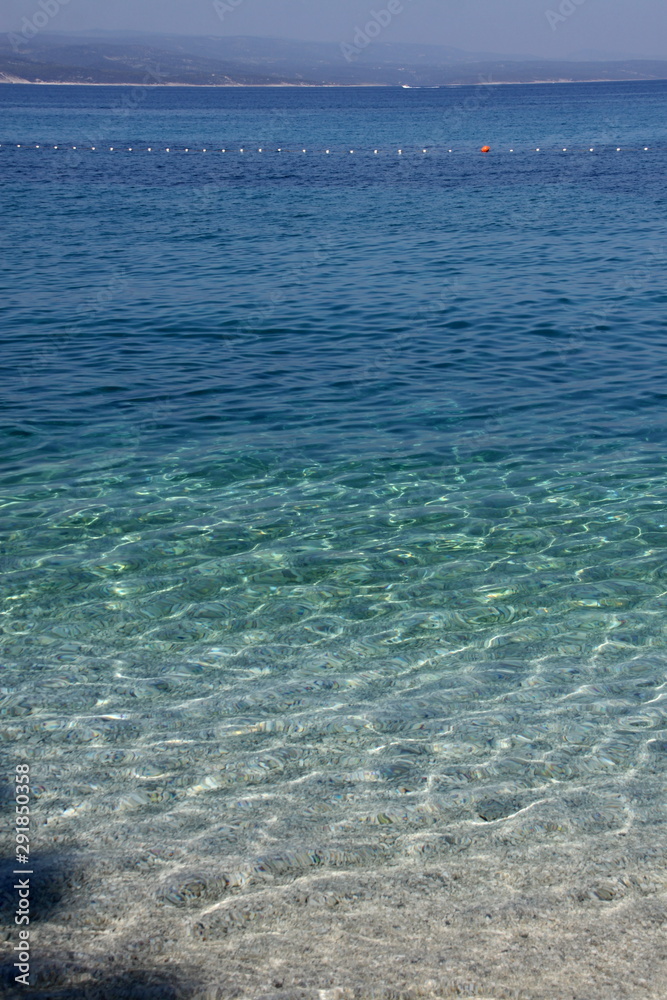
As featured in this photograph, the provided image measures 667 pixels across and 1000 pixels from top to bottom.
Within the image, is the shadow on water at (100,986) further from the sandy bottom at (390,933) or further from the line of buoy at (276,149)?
the line of buoy at (276,149)

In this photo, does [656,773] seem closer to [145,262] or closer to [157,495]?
[157,495]

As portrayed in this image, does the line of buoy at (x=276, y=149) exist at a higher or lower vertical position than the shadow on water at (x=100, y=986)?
higher

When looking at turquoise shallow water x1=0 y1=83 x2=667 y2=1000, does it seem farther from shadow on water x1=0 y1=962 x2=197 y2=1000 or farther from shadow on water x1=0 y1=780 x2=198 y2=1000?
shadow on water x1=0 y1=962 x2=197 y2=1000

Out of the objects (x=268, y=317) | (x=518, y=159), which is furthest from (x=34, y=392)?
(x=518, y=159)

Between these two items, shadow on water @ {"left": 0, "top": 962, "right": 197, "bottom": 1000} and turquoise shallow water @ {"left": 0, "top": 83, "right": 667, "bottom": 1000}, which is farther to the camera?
Answer: turquoise shallow water @ {"left": 0, "top": 83, "right": 667, "bottom": 1000}

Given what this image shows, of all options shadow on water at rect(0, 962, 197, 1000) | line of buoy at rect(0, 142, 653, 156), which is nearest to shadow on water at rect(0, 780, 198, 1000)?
shadow on water at rect(0, 962, 197, 1000)

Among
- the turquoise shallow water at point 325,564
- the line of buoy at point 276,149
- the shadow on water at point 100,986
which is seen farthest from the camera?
the line of buoy at point 276,149

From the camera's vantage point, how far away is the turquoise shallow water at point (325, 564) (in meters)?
6.25

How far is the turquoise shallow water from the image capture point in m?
6.25

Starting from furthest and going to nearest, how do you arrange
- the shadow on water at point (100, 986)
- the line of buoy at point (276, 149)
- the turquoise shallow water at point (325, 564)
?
the line of buoy at point (276, 149) → the turquoise shallow water at point (325, 564) → the shadow on water at point (100, 986)

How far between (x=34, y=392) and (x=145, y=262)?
1228cm

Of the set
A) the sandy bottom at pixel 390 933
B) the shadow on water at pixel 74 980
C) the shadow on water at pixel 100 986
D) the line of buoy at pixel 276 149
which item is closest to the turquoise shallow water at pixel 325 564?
the sandy bottom at pixel 390 933

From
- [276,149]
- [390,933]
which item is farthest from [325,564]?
[276,149]

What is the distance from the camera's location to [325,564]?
409 inches
